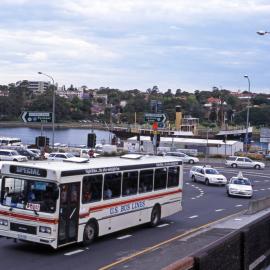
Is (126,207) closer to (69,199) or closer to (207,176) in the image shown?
(69,199)

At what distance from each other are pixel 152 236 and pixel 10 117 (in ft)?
577

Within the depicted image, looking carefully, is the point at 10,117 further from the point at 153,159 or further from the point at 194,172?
the point at 153,159

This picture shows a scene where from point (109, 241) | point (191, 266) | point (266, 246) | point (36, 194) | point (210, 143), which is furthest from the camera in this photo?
point (210, 143)

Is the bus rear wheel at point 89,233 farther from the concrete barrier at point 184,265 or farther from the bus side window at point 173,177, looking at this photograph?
the concrete barrier at point 184,265

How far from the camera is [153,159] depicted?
22.2 m

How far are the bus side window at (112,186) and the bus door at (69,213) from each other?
173 centimetres

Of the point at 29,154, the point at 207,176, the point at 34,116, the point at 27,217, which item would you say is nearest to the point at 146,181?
the point at 27,217

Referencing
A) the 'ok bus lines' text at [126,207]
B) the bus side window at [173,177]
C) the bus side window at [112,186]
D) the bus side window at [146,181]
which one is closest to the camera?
the bus side window at [112,186]

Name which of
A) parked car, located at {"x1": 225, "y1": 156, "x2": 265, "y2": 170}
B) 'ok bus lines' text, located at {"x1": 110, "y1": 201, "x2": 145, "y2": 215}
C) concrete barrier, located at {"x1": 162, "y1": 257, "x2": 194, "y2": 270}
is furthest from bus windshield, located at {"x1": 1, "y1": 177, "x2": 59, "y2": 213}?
parked car, located at {"x1": 225, "y1": 156, "x2": 265, "y2": 170}

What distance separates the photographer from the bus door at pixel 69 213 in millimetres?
15805

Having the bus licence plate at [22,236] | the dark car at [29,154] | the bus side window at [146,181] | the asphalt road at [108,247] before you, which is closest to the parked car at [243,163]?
the dark car at [29,154]

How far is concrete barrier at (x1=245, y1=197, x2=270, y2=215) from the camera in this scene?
26234mm

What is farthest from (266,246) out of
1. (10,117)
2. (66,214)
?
(10,117)

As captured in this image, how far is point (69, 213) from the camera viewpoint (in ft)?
53.1
